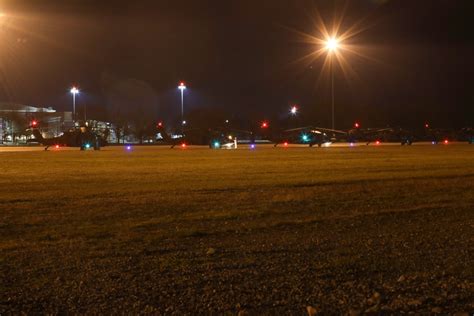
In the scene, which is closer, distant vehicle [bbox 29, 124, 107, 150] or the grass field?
the grass field

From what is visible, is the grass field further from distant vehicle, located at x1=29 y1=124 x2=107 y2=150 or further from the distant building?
the distant building

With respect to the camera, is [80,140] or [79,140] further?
[79,140]

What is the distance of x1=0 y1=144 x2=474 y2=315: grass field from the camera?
19.9 ft

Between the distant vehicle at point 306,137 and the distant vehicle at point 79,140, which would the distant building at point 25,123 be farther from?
the distant vehicle at point 306,137

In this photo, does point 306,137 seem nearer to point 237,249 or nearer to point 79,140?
point 79,140

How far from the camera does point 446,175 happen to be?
19516 millimetres

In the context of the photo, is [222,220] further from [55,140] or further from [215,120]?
[215,120]

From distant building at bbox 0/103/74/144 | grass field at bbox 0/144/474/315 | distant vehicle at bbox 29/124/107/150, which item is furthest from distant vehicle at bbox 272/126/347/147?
distant building at bbox 0/103/74/144

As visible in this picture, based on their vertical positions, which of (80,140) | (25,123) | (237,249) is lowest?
(237,249)

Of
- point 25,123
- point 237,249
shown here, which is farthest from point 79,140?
point 25,123

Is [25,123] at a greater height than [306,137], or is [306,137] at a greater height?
[25,123]

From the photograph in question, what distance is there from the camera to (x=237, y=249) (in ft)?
27.5

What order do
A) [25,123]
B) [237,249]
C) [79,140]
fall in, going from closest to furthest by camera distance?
[237,249], [79,140], [25,123]

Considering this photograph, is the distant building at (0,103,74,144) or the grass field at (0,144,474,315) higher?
the distant building at (0,103,74,144)
